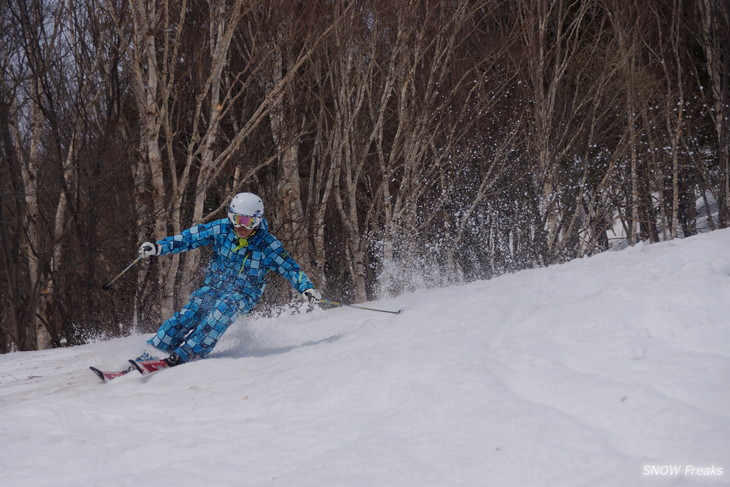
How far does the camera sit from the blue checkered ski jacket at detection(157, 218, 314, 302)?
5.86m

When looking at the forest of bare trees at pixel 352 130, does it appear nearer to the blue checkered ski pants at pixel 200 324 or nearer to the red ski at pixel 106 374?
the blue checkered ski pants at pixel 200 324

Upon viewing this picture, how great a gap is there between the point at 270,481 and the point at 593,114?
14330mm

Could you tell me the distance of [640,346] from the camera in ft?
11.7

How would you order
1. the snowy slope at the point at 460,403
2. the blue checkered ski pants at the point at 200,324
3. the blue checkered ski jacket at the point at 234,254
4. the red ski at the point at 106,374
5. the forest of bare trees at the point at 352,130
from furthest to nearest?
the forest of bare trees at the point at 352,130 → the blue checkered ski jacket at the point at 234,254 → the blue checkered ski pants at the point at 200,324 → the red ski at the point at 106,374 → the snowy slope at the point at 460,403

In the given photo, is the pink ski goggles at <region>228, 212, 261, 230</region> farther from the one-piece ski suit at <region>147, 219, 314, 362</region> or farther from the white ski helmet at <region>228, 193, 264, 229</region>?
the one-piece ski suit at <region>147, 219, 314, 362</region>

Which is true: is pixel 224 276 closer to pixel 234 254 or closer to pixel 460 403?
pixel 234 254

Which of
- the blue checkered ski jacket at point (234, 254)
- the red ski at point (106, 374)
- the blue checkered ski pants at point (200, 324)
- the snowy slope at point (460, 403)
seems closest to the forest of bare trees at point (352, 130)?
the blue checkered ski jacket at point (234, 254)

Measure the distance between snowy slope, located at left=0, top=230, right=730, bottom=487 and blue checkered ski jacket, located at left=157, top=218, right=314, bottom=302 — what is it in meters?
0.73

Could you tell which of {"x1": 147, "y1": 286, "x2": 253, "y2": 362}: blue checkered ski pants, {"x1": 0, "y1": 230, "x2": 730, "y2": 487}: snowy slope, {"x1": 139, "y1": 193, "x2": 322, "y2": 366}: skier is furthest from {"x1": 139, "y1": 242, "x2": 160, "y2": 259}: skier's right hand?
{"x1": 0, "y1": 230, "x2": 730, "y2": 487}: snowy slope

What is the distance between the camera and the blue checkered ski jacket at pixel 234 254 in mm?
5855

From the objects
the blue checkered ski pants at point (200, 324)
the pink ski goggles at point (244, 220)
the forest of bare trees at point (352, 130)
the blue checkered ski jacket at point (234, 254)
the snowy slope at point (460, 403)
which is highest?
the forest of bare trees at point (352, 130)

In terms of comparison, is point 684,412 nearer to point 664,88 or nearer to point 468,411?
point 468,411

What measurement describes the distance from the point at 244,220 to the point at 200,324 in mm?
875

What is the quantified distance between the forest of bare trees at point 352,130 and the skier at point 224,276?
4168mm
